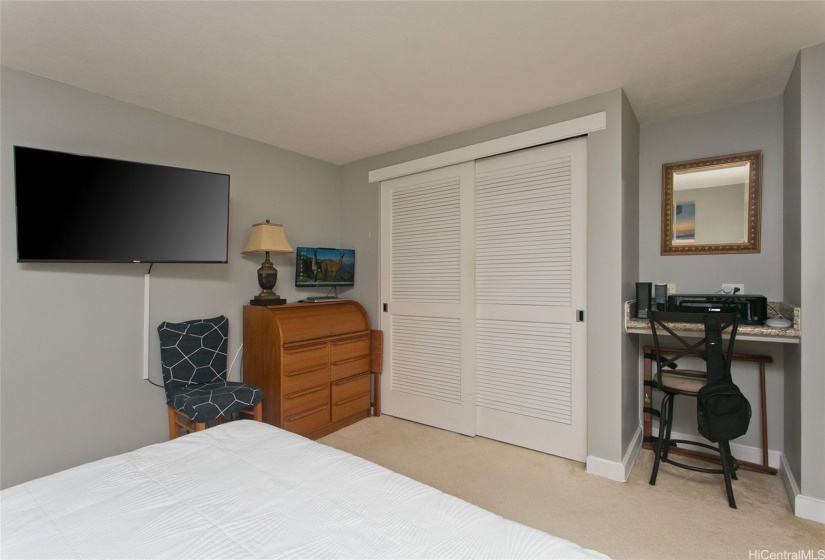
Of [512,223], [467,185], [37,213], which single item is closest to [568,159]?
[512,223]

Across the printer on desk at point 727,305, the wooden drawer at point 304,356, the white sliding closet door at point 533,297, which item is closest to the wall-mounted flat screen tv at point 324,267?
the wooden drawer at point 304,356

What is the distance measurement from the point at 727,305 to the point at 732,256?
553mm

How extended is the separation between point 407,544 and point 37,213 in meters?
2.70

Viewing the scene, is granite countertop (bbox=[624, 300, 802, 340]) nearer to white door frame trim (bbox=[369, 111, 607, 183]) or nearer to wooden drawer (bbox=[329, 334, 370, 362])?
white door frame trim (bbox=[369, 111, 607, 183])

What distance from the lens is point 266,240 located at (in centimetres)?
313

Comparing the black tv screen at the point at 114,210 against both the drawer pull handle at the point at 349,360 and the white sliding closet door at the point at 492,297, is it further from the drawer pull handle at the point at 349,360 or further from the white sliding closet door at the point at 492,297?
the white sliding closet door at the point at 492,297

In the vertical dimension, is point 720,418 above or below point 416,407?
above

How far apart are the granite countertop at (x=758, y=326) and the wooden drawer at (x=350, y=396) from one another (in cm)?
228

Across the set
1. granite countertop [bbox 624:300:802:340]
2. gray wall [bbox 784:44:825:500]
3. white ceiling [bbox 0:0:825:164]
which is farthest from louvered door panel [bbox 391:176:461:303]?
gray wall [bbox 784:44:825:500]

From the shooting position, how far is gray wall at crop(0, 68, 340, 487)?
2.26 meters

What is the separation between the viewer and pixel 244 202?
3.35 m

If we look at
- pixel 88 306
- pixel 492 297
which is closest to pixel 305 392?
pixel 88 306

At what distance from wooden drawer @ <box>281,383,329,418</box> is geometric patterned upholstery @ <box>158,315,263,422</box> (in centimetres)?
33

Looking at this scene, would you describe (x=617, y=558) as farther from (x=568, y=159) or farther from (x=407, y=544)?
(x=568, y=159)
